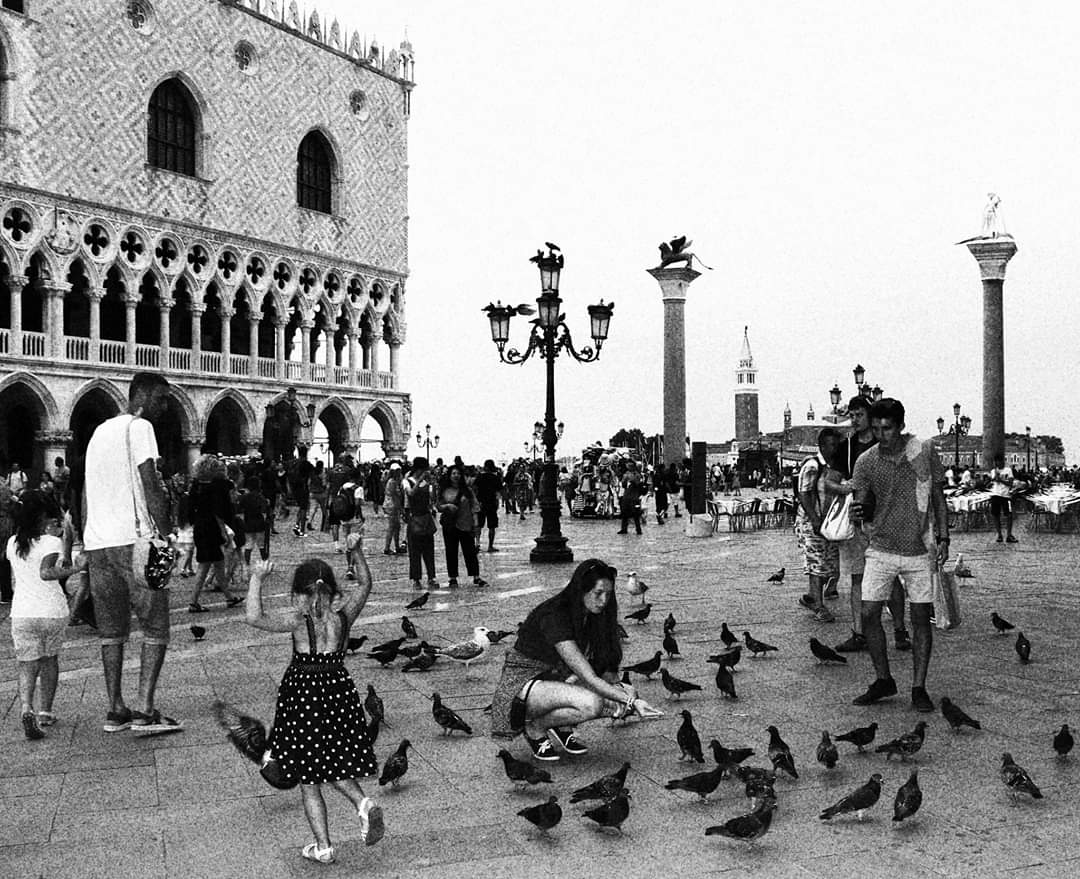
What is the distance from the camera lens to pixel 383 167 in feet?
121

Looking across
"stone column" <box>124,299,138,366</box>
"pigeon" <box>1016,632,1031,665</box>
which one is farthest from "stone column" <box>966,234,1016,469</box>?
"pigeon" <box>1016,632,1031,665</box>

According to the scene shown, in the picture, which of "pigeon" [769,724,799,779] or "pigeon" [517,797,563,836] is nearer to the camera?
"pigeon" [517,797,563,836]

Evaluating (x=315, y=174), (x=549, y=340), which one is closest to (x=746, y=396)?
(x=315, y=174)

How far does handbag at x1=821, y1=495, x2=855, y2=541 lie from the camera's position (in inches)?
283

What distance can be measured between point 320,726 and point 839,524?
15.0ft

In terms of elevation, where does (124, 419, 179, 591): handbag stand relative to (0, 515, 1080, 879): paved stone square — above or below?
above

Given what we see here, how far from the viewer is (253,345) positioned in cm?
3300

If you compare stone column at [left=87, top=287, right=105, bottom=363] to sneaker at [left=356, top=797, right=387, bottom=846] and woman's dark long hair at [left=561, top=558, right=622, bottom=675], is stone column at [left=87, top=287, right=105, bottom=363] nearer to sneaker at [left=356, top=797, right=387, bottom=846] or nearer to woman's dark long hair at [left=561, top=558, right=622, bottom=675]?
woman's dark long hair at [left=561, top=558, right=622, bottom=675]

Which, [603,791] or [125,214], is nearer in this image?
[603,791]

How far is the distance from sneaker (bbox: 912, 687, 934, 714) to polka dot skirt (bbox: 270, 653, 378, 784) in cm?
285

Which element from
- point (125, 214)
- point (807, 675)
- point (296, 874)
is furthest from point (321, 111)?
point (296, 874)

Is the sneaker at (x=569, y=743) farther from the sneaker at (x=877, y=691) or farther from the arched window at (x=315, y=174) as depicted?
the arched window at (x=315, y=174)

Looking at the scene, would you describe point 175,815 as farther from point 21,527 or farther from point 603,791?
point 21,527

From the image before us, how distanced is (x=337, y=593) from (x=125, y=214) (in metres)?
27.3
